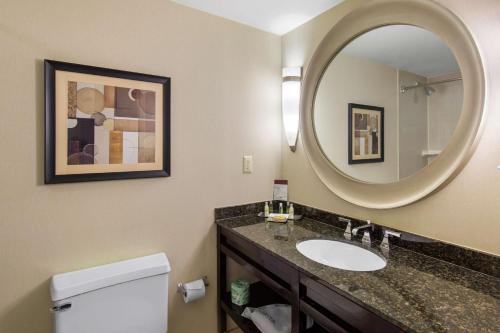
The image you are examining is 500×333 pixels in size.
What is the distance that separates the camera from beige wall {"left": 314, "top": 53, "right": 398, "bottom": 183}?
1355 millimetres

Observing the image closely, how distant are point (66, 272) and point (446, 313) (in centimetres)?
156

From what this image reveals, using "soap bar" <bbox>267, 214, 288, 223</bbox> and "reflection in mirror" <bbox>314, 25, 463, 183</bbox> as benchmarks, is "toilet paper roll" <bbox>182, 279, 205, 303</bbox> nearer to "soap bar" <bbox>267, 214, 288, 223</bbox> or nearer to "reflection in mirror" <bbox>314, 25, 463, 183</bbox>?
"soap bar" <bbox>267, 214, 288, 223</bbox>

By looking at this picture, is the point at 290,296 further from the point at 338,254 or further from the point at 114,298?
the point at 114,298

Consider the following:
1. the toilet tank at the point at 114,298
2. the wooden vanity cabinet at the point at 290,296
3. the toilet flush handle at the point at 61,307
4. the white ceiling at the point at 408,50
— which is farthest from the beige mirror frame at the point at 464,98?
the toilet flush handle at the point at 61,307

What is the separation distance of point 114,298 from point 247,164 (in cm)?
106

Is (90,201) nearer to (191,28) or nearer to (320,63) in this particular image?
(191,28)

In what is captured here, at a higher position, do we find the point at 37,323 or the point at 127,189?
the point at 127,189

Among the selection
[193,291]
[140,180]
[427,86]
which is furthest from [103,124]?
[427,86]

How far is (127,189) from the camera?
1.46m

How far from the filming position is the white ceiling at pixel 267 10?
1.55 meters

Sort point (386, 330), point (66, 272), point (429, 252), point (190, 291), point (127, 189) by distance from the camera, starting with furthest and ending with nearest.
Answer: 1. point (190, 291)
2. point (127, 189)
3. point (66, 272)
4. point (429, 252)
5. point (386, 330)

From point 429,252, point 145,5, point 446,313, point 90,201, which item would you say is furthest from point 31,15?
point 429,252

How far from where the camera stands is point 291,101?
6.04 feet

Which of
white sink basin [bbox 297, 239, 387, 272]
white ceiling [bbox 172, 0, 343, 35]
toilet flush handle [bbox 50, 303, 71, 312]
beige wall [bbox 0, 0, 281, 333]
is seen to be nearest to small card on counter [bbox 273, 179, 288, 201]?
beige wall [bbox 0, 0, 281, 333]
